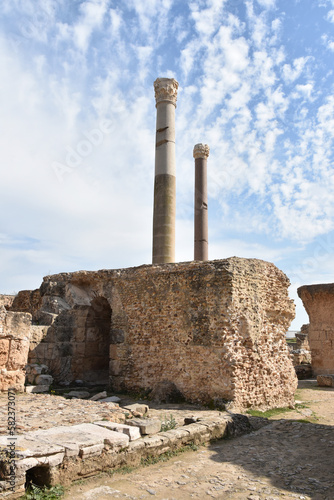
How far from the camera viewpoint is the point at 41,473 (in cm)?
403

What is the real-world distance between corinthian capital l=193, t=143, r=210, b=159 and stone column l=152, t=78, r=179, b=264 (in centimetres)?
392

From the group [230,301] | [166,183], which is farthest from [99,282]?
[166,183]

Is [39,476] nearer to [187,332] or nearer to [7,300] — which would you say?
[187,332]

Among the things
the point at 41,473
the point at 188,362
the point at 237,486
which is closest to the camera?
the point at 41,473

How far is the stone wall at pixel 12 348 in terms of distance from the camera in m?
7.64

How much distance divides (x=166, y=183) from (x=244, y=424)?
898 cm

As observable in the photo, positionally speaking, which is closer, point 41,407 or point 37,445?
point 37,445

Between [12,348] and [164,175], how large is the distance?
828 centimetres

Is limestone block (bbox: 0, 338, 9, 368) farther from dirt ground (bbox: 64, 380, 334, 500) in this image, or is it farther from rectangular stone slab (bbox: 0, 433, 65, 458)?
dirt ground (bbox: 64, 380, 334, 500)

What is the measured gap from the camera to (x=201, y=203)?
18.1 meters

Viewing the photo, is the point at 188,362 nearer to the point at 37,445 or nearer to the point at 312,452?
the point at 312,452

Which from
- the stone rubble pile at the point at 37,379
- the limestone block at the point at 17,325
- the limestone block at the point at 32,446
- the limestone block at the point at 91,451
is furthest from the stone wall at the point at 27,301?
the limestone block at the point at 91,451

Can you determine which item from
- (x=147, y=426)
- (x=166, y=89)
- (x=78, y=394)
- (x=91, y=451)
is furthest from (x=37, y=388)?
(x=166, y=89)

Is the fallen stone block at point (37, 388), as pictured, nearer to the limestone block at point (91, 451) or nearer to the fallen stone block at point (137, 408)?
the fallen stone block at point (137, 408)
